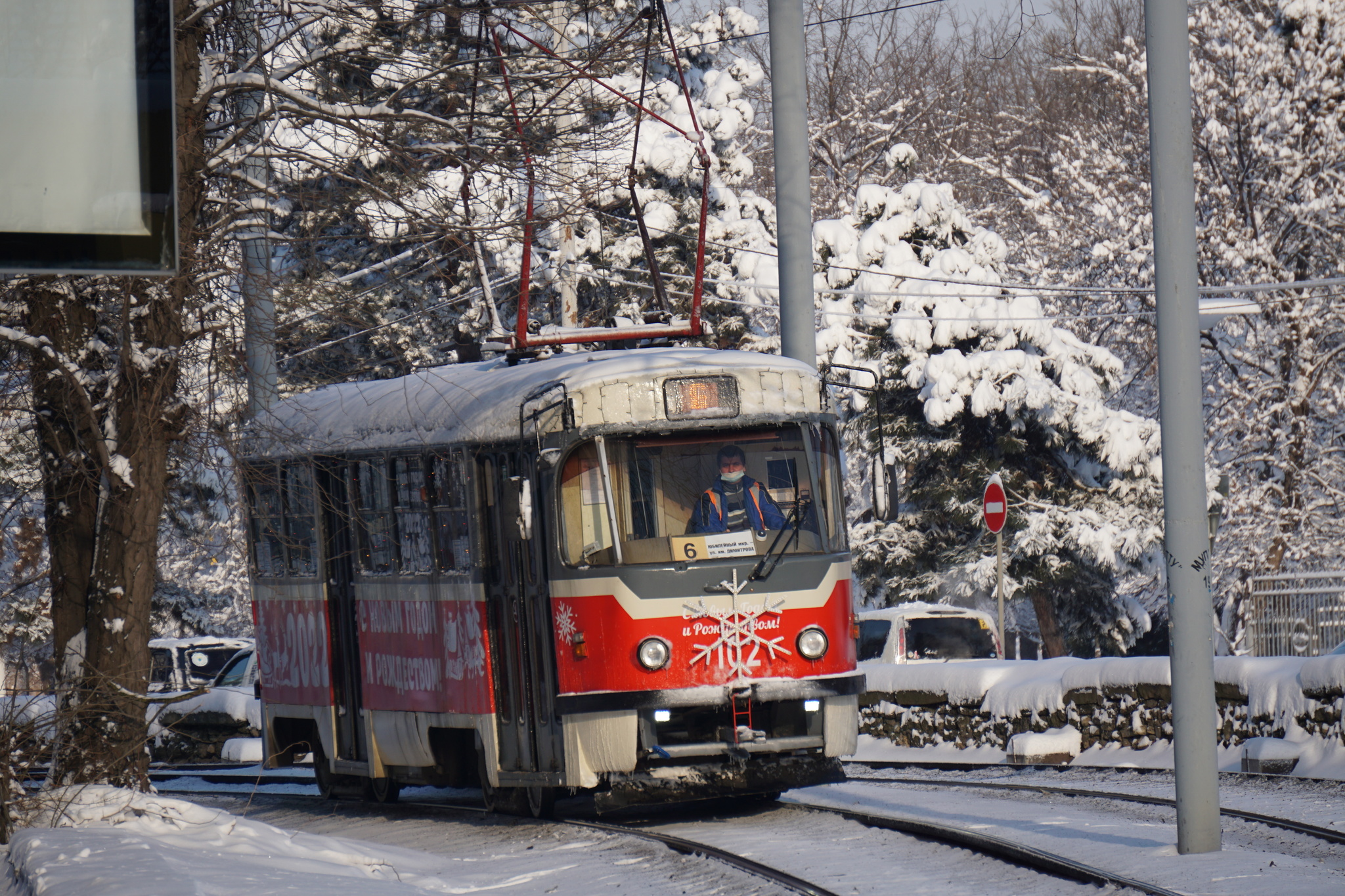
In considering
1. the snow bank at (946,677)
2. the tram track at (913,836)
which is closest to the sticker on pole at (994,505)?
the snow bank at (946,677)

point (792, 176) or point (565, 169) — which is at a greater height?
point (792, 176)

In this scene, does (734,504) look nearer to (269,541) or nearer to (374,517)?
(374,517)

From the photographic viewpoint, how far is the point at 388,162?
12500mm

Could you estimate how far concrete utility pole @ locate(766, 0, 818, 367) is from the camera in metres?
15.9

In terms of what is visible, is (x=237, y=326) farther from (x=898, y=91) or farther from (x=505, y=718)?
(x=898, y=91)

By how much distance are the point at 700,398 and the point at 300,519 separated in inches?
177

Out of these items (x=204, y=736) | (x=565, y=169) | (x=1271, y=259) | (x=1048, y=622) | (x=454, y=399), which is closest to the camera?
(x=565, y=169)

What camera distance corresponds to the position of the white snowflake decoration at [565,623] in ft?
38.8

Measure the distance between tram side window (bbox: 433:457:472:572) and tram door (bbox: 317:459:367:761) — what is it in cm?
129

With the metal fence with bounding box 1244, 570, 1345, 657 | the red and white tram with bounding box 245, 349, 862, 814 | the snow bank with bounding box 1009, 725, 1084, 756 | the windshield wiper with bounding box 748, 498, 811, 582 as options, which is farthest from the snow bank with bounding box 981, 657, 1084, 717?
the windshield wiper with bounding box 748, 498, 811, 582

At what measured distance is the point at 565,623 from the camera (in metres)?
11.9

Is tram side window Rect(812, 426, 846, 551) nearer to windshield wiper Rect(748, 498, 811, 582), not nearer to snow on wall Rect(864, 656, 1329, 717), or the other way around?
windshield wiper Rect(748, 498, 811, 582)

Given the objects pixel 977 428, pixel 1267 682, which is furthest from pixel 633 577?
pixel 977 428

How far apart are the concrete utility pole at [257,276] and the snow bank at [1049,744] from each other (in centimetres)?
686
